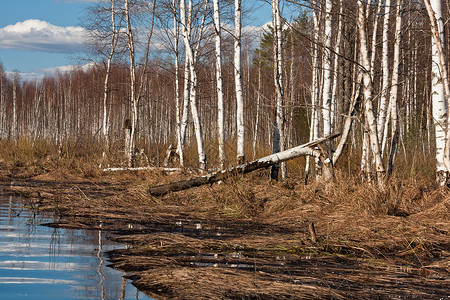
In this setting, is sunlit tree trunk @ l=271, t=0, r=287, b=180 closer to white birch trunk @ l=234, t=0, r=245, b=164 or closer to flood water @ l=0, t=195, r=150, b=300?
white birch trunk @ l=234, t=0, r=245, b=164

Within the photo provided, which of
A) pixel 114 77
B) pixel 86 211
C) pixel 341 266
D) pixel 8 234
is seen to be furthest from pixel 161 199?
pixel 114 77

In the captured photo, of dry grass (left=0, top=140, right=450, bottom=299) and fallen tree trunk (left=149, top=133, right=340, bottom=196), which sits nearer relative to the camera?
dry grass (left=0, top=140, right=450, bottom=299)

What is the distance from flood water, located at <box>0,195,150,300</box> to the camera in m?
3.10

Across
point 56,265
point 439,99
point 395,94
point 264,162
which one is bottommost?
point 56,265

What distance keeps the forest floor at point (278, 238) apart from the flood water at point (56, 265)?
0.19m

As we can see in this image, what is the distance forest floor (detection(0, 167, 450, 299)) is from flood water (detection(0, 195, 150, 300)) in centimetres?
19

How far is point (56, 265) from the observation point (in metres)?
3.90

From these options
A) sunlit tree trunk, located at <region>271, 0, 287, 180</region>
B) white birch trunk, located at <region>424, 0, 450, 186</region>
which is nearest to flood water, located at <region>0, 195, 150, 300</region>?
white birch trunk, located at <region>424, 0, 450, 186</region>

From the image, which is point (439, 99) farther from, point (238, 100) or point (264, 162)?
point (238, 100)

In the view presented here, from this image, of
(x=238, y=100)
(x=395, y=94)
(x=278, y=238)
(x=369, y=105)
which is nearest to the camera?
(x=278, y=238)

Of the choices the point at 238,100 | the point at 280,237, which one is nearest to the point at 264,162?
the point at 280,237

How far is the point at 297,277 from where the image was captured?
11.7 feet

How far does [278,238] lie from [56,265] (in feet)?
7.47

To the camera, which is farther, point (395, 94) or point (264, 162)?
point (395, 94)
